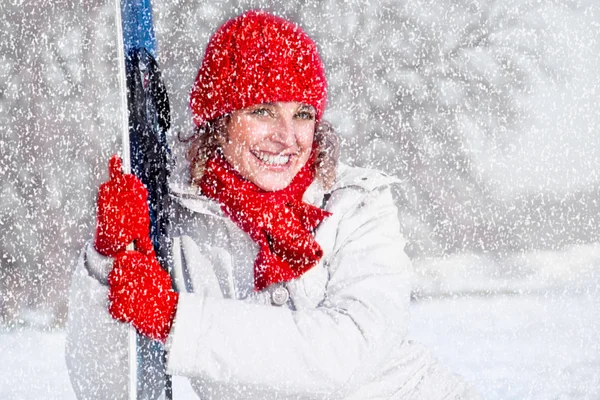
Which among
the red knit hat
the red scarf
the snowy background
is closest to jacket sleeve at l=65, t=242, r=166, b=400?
the red scarf

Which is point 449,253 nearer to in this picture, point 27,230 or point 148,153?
point 27,230

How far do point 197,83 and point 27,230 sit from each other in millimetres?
1603

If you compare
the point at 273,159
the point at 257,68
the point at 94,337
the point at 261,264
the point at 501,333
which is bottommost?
the point at 501,333

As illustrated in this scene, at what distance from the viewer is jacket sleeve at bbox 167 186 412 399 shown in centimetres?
111

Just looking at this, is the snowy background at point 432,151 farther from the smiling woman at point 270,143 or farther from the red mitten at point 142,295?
the red mitten at point 142,295

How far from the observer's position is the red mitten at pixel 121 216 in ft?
3.74

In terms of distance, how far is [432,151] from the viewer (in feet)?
10.5

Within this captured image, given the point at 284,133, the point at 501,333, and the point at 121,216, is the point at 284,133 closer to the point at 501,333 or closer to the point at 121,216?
the point at 121,216

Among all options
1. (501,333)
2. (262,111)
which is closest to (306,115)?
(262,111)

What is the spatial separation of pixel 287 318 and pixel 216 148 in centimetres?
37

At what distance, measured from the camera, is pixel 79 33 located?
2.88 m

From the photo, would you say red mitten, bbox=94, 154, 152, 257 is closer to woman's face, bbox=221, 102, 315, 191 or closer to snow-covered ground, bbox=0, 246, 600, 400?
woman's face, bbox=221, 102, 315, 191

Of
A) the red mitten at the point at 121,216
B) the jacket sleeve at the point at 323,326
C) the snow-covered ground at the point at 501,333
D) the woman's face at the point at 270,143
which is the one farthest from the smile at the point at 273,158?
the snow-covered ground at the point at 501,333

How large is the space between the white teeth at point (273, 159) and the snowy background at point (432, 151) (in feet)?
3.73
